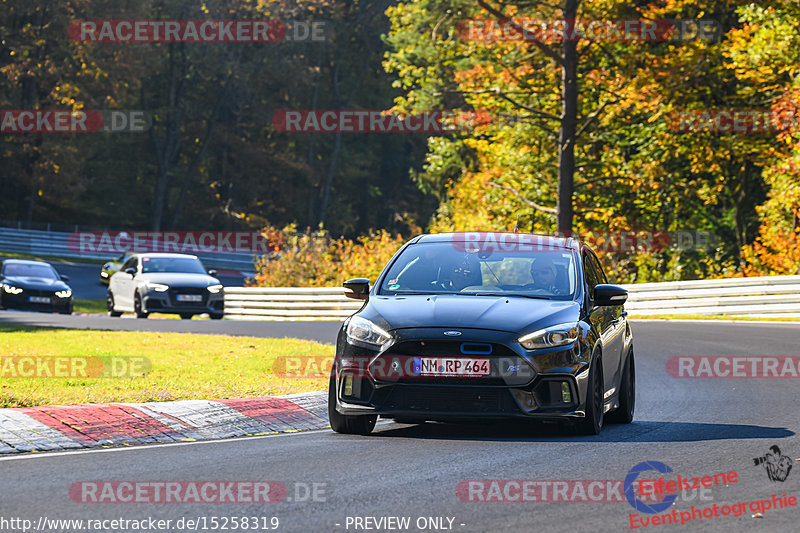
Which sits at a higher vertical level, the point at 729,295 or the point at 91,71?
the point at 91,71

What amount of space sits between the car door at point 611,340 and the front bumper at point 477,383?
38.7 inches

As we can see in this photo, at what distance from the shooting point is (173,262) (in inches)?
1287

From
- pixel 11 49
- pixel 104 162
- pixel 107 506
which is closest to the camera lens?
pixel 107 506

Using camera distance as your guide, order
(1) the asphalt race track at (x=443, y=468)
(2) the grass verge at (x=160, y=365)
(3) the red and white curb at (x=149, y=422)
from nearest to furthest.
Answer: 1. (1) the asphalt race track at (x=443, y=468)
2. (3) the red and white curb at (x=149, y=422)
3. (2) the grass verge at (x=160, y=365)

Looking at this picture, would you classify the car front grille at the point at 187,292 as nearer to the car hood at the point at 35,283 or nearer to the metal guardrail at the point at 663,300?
the metal guardrail at the point at 663,300

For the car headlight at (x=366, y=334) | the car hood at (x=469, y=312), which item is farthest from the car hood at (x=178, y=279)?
the car headlight at (x=366, y=334)

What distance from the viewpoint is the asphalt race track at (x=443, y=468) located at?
22.1ft

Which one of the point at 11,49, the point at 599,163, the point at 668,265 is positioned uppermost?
the point at 11,49

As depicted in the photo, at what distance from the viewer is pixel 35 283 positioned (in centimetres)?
3466

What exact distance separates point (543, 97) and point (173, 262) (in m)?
14.8

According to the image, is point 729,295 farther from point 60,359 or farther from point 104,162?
point 104,162

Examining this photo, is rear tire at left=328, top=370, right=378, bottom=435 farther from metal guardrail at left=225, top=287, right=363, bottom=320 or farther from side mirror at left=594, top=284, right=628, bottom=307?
metal guardrail at left=225, top=287, right=363, bottom=320

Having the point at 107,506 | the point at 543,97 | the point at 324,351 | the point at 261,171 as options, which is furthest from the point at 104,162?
the point at 107,506

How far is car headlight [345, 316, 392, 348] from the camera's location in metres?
9.70
